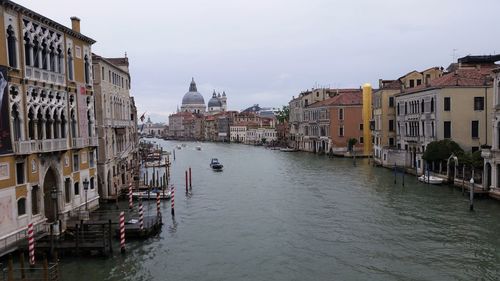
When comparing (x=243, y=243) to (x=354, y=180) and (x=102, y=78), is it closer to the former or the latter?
(x=102, y=78)

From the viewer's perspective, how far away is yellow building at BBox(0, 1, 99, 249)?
15.2m

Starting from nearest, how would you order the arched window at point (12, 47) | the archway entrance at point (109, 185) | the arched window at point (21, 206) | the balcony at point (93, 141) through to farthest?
the arched window at point (12, 47) < the arched window at point (21, 206) < the balcony at point (93, 141) < the archway entrance at point (109, 185)

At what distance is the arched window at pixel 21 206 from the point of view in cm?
1584

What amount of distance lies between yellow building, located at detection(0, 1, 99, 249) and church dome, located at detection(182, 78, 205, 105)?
6389 inches

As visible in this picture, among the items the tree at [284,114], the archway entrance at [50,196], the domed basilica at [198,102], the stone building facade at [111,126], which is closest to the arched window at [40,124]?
the archway entrance at [50,196]

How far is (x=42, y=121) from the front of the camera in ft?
57.0

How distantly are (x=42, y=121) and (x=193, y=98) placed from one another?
167 m

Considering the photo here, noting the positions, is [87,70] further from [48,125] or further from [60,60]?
[48,125]

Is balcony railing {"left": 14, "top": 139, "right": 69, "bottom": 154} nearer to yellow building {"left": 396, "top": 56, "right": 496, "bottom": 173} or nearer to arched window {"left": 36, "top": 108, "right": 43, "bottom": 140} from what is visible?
arched window {"left": 36, "top": 108, "right": 43, "bottom": 140}

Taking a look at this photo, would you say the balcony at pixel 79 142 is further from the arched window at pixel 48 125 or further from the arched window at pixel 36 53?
the arched window at pixel 36 53

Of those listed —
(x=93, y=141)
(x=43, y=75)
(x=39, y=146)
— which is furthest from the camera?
(x=93, y=141)

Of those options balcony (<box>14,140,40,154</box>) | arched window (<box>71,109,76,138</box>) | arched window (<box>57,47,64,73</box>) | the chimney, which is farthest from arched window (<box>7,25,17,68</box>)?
the chimney

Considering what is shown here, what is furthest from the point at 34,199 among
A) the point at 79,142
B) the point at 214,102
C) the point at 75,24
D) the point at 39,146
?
the point at 214,102

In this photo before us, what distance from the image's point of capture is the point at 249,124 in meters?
114
